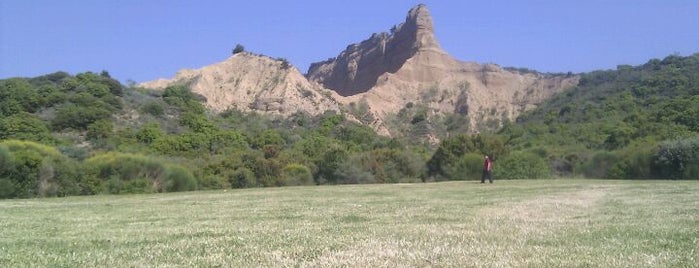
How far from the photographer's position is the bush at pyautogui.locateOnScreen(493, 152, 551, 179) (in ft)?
170

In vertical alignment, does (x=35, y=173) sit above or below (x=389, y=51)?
below

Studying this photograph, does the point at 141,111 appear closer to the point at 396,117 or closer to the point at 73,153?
the point at 73,153

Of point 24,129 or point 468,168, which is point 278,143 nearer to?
point 24,129

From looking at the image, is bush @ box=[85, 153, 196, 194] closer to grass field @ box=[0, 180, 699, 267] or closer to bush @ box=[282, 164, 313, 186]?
bush @ box=[282, 164, 313, 186]

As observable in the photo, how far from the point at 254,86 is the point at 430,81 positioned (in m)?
55.4

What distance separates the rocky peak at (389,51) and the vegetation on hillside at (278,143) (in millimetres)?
62248

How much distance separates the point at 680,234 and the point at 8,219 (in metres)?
14.9

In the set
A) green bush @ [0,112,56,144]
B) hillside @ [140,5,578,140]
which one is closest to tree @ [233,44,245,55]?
hillside @ [140,5,578,140]

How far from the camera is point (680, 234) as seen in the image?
10234 millimetres

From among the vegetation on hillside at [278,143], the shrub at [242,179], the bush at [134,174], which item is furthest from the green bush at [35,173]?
the shrub at [242,179]

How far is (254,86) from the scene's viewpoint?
123500 mm

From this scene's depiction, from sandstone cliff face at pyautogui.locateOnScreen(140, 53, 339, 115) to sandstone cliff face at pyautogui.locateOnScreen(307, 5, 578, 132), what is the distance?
14.8m

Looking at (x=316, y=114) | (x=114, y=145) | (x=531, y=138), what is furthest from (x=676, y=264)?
(x=316, y=114)

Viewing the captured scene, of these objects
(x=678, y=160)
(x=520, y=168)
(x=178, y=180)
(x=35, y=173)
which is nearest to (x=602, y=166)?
(x=520, y=168)
